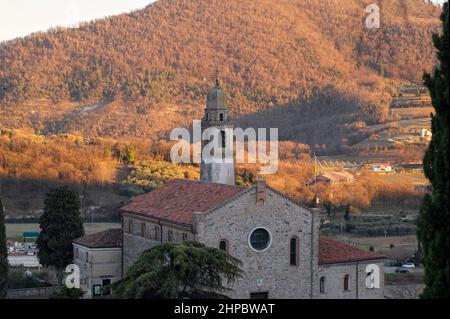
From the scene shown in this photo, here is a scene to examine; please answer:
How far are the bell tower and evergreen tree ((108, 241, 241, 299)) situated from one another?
19194mm

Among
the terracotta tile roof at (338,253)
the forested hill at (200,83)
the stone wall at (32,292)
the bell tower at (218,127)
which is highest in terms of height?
the forested hill at (200,83)

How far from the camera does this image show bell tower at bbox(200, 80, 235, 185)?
180ft

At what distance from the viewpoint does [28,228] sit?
263ft

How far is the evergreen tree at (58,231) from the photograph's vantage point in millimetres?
54231

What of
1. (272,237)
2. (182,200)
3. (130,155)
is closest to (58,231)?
(182,200)


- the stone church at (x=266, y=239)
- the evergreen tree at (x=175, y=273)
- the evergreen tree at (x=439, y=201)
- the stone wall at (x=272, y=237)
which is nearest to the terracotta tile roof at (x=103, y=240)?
the stone church at (x=266, y=239)

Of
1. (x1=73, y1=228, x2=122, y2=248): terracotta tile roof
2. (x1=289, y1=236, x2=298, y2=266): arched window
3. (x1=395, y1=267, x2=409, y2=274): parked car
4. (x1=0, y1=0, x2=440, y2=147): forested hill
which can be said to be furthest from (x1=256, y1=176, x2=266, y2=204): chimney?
(x1=0, y1=0, x2=440, y2=147): forested hill

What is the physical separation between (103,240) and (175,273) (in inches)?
716

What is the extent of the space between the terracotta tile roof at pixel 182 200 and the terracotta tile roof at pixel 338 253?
5.29m

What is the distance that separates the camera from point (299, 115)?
170875 mm

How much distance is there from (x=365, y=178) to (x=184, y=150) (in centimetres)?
2762

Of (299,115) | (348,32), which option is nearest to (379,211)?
(299,115)

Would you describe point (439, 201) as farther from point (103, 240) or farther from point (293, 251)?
point (103, 240)

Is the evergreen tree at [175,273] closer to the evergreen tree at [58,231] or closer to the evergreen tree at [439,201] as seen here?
the evergreen tree at [439,201]
